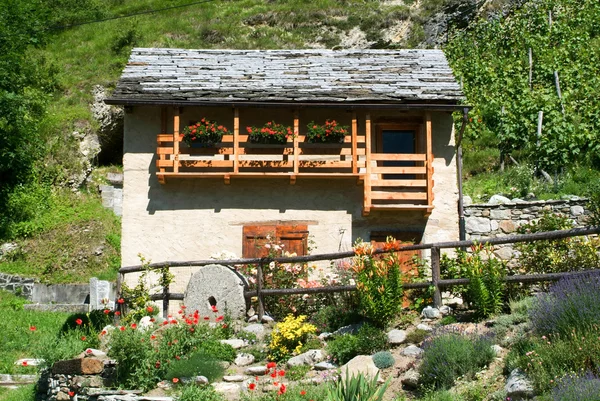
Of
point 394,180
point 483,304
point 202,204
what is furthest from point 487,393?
point 202,204

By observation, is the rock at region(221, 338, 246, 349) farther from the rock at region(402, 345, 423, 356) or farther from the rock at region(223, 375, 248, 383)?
the rock at region(402, 345, 423, 356)

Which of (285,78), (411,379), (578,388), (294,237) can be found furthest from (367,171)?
(578,388)

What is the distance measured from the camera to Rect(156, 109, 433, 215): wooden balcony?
Result: 52.3ft

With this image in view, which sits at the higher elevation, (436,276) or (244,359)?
(436,276)

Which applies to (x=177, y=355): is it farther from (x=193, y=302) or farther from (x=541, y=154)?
(x=541, y=154)

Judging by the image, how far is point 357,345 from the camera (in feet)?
33.9

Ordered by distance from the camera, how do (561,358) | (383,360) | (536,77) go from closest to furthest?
1. (561,358)
2. (383,360)
3. (536,77)

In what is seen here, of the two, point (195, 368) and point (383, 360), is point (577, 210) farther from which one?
point (195, 368)

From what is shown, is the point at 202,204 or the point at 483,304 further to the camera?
the point at 202,204

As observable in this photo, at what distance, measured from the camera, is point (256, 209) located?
53.5 ft

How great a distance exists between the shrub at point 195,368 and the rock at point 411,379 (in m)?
2.57

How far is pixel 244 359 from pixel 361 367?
212 cm

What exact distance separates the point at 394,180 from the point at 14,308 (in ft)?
32.7

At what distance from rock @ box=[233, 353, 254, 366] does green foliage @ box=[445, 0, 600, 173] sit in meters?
13.9
